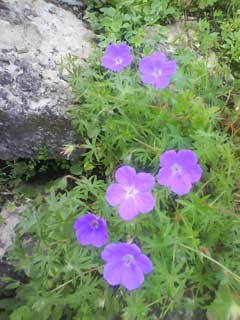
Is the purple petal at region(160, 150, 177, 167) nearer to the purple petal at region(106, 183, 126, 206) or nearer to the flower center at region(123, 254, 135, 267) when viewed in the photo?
the purple petal at region(106, 183, 126, 206)

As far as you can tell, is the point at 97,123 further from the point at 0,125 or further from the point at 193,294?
the point at 193,294

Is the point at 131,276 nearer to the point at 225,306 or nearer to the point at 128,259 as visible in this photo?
the point at 128,259

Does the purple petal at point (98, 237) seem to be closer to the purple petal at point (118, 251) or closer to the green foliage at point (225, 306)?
the purple petal at point (118, 251)

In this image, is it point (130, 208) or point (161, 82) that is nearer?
point (130, 208)

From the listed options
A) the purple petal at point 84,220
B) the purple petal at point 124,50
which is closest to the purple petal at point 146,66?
the purple petal at point 124,50

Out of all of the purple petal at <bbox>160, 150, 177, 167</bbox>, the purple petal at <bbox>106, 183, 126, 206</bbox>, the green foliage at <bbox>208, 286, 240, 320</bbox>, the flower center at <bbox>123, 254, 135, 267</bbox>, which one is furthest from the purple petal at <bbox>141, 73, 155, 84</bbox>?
the green foliage at <bbox>208, 286, 240, 320</bbox>

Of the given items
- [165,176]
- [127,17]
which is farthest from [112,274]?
[127,17]
